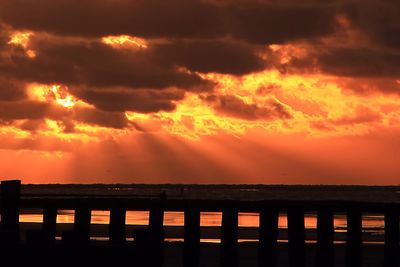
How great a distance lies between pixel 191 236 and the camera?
19062 millimetres

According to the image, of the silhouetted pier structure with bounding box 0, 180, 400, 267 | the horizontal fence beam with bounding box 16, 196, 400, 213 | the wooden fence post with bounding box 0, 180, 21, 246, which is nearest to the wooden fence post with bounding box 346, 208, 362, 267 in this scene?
the silhouetted pier structure with bounding box 0, 180, 400, 267

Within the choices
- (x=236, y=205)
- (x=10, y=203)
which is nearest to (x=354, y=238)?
(x=236, y=205)

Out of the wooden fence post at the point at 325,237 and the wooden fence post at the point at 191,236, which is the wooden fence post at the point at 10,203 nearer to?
the wooden fence post at the point at 191,236

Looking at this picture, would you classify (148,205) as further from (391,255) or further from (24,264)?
(24,264)

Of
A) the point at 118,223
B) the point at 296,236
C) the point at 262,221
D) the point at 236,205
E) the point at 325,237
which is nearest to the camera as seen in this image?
the point at 236,205

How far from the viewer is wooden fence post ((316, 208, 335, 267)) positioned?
63.1 ft

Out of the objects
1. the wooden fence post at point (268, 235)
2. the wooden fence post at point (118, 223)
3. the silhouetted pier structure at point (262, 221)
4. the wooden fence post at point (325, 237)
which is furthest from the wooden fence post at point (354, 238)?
the wooden fence post at point (118, 223)

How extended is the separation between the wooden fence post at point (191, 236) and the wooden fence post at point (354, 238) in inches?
127

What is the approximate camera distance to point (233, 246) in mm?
18500

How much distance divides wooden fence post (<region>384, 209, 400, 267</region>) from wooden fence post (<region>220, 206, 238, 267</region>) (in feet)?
10.9

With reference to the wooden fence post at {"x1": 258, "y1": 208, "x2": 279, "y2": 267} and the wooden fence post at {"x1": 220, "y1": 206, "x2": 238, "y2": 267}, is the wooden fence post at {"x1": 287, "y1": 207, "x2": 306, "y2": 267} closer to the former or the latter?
the wooden fence post at {"x1": 258, "y1": 208, "x2": 279, "y2": 267}

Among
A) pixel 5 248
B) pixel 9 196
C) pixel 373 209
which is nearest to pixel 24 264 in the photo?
pixel 5 248

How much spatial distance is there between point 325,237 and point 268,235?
1.47m

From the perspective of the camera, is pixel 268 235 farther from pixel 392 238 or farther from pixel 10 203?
pixel 10 203
